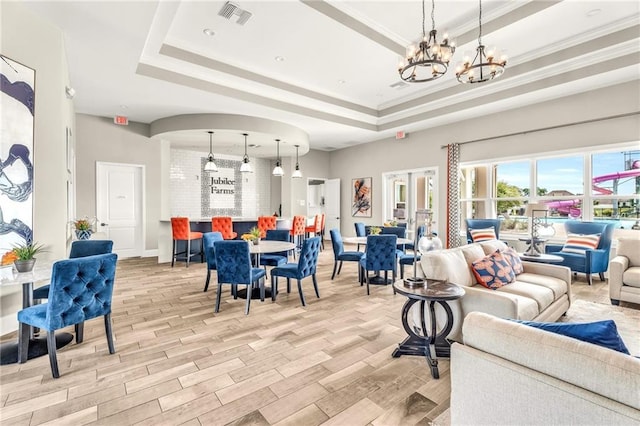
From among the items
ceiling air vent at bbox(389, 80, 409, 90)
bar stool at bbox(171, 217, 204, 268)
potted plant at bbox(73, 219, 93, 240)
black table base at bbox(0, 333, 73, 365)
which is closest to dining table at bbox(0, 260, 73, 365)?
black table base at bbox(0, 333, 73, 365)

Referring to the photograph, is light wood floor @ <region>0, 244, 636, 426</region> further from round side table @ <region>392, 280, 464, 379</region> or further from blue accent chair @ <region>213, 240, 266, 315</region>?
blue accent chair @ <region>213, 240, 266, 315</region>

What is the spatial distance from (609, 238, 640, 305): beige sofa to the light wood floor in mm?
2807

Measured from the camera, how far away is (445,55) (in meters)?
3.18

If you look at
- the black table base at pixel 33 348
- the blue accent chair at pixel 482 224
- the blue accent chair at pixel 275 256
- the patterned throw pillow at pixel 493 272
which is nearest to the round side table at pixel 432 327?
the patterned throw pillow at pixel 493 272

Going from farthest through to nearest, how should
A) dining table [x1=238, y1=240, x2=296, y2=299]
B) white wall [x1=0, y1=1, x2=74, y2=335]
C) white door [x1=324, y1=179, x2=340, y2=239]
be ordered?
white door [x1=324, y1=179, x2=340, y2=239] < dining table [x1=238, y1=240, x2=296, y2=299] < white wall [x1=0, y1=1, x2=74, y2=335]

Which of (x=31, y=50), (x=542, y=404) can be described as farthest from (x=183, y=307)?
(x=542, y=404)

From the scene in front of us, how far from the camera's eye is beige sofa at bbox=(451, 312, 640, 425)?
1022mm

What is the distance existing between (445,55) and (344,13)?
158 cm

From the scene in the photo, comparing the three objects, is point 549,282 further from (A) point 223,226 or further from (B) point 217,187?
(B) point 217,187

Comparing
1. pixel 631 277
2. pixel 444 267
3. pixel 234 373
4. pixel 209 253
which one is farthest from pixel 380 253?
pixel 631 277

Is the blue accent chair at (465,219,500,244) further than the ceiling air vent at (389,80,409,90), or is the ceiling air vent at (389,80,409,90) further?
the blue accent chair at (465,219,500,244)

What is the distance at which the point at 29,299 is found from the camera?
2738 millimetres

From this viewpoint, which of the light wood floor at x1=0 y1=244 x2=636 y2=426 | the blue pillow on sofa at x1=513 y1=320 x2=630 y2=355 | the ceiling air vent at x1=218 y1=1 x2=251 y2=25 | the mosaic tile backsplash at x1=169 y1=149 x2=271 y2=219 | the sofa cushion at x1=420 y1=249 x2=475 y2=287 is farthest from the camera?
the mosaic tile backsplash at x1=169 y1=149 x2=271 y2=219

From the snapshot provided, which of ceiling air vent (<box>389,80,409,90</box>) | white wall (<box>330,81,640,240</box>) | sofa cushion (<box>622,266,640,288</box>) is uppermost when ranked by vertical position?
ceiling air vent (<box>389,80,409,90</box>)
